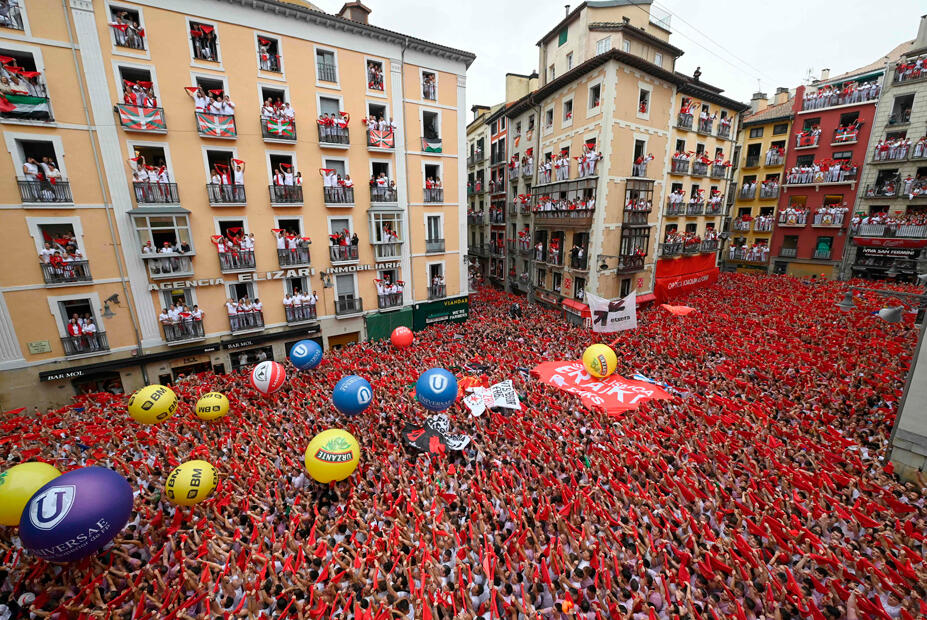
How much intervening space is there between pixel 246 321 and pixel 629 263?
23.4m

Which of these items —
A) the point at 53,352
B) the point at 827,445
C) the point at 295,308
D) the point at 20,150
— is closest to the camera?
the point at 827,445

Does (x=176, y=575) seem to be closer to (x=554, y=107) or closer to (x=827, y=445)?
(x=827, y=445)

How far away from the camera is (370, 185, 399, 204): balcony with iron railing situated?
19.9 metres

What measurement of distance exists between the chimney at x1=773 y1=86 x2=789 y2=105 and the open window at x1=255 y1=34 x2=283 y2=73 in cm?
4557

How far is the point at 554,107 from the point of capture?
2594 cm

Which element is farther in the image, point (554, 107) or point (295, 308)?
point (554, 107)

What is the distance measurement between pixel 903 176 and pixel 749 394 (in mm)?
29123

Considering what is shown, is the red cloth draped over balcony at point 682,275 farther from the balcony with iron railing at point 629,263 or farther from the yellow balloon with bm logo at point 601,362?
the yellow balloon with bm logo at point 601,362

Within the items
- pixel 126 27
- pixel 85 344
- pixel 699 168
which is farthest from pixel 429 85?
pixel 85 344

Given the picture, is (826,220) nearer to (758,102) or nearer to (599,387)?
(758,102)

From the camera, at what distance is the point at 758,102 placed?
37.4m

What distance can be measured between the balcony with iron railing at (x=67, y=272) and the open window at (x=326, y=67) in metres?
13.3

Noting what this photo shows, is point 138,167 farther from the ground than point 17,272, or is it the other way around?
point 138,167

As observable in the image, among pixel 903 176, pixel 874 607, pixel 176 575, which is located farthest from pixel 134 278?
pixel 903 176
